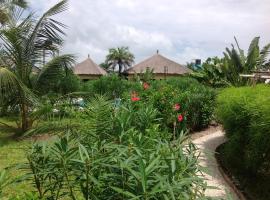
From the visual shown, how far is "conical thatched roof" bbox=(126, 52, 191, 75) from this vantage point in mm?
37531

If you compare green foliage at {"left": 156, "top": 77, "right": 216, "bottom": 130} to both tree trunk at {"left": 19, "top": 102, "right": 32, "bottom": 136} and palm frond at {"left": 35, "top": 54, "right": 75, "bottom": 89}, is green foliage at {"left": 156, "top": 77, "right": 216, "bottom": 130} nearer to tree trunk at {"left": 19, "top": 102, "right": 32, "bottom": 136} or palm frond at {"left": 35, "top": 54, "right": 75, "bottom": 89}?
palm frond at {"left": 35, "top": 54, "right": 75, "bottom": 89}

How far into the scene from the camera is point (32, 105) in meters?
11.9

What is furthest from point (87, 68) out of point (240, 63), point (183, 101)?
point (183, 101)

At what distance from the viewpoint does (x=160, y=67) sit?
125 feet

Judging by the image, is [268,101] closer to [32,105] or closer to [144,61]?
[32,105]

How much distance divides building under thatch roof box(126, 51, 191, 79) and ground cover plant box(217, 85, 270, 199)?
28822 mm

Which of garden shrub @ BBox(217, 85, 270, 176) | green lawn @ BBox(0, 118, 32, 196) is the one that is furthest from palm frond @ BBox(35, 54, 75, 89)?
garden shrub @ BBox(217, 85, 270, 176)

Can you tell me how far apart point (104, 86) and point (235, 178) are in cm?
1540

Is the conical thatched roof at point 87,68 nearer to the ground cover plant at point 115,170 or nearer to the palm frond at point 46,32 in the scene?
the palm frond at point 46,32

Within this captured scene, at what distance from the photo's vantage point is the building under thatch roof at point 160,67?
37.3 metres

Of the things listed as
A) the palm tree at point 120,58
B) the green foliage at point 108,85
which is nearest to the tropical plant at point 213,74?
the green foliage at point 108,85

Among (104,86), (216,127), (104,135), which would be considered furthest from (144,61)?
(104,135)

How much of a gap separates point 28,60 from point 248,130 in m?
7.78

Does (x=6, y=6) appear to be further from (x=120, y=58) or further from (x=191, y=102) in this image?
(x=120, y=58)
